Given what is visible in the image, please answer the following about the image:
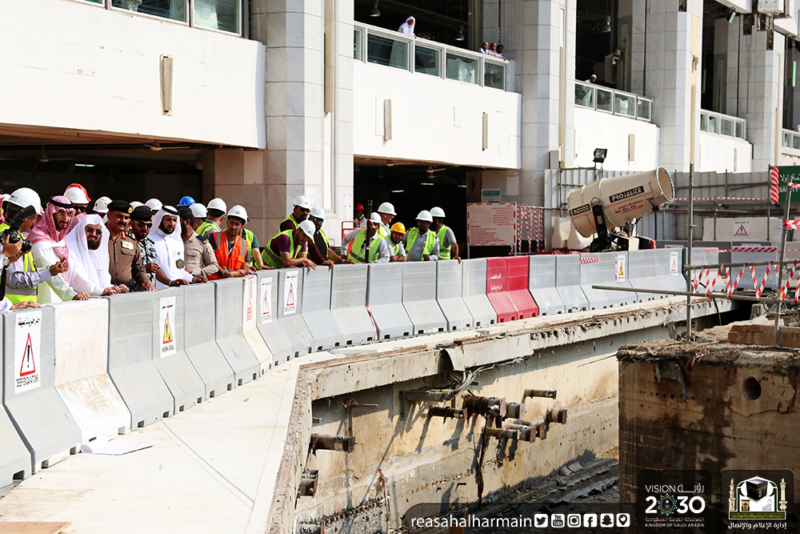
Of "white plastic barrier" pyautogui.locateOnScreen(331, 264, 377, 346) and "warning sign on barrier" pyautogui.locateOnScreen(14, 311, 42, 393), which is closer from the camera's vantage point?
"warning sign on barrier" pyautogui.locateOnScreen(14, 311, 42, 393)

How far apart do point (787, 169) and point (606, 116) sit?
614cm

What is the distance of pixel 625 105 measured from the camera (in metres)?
32.9

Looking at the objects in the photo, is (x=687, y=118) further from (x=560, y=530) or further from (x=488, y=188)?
(x=560, y=530)

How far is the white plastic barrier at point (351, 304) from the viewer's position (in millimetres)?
12469

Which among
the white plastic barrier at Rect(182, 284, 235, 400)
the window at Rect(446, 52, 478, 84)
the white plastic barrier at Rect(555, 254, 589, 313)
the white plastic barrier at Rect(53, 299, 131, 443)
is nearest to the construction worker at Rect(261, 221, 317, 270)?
the white plastic barrier at Rect(182, 284, 235, 400)

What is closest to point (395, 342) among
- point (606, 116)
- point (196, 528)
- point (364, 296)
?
point (364, 296)

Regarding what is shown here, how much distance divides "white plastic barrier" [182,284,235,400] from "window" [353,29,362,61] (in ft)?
40.6

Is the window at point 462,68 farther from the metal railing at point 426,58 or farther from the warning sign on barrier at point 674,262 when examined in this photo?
the warning sign on barrier at point 674,262

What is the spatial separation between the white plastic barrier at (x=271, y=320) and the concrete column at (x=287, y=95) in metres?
Answer: 6.88

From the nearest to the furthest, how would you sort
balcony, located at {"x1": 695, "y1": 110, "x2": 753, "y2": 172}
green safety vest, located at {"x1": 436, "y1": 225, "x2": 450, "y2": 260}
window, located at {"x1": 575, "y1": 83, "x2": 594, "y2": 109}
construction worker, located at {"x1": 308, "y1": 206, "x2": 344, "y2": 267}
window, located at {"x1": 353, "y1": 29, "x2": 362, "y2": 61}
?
construction worker, located at {"x1": 308, "y1": 206, "x2": 344, "y2": 267}, green safety vest, located at {"x1": 436, "y1": 225, "x2": 450, "y2": 260}, window, located at {"x1": 353, "y1": 29, "x2": 362, "y2": 61}, window, located at {"x1": 575, "y1": 83, "x2": 594, "y2": 109}, balcony, located at {"x1": 695, "y1": 110, "x2": 753, "y2": 172}

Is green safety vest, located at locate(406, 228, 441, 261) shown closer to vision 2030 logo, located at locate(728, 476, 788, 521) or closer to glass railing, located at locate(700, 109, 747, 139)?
vision 2030 logo, located at locate(728, 476, 788, 521)

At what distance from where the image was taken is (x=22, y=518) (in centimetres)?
504

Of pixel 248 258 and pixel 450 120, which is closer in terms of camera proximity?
pixel 248 258

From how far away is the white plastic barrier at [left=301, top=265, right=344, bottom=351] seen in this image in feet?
38.9
